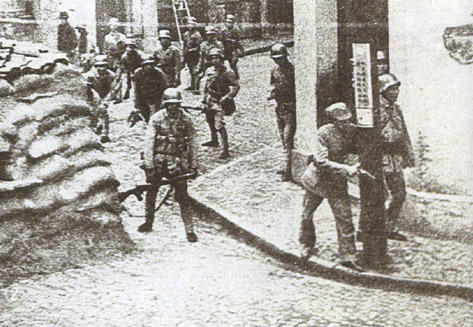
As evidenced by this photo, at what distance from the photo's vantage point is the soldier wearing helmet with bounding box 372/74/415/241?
5.56 m

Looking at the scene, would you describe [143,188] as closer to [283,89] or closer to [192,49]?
[192,49]

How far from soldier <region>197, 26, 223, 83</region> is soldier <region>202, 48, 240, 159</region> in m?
0.04

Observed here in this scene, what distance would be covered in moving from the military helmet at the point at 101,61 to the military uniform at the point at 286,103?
4.01 ft

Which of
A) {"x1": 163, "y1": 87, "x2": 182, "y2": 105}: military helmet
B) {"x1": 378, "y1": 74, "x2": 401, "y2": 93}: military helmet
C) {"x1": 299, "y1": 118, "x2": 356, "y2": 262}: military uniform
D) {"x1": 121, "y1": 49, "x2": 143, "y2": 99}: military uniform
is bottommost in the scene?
{"x1": 299, "y1": 118, "x2": 356, "y2": 262}: military uniform

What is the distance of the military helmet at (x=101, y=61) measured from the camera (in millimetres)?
5418

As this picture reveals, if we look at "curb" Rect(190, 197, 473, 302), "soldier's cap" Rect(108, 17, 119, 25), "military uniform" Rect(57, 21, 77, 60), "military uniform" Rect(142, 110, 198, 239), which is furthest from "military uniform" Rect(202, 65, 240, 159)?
"military uniform" Rect(57, 21, 77, 60)

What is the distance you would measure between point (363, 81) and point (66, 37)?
78.2 inches

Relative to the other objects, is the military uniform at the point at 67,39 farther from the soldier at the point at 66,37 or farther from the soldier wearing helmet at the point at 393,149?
the soldier wearing helmet at the point at 393,149

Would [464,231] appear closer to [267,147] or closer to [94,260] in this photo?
[267,147]

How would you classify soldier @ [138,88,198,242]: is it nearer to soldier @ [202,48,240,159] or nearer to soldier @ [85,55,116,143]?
soldier @ [202,48,240,159]

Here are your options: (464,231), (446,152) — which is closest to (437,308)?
(464,231)

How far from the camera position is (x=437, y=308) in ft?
16.4

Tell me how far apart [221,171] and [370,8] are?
4.80 feet

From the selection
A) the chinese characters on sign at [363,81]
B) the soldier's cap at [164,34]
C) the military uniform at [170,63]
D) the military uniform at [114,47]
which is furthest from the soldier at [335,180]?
the military uniform at [114,47]
